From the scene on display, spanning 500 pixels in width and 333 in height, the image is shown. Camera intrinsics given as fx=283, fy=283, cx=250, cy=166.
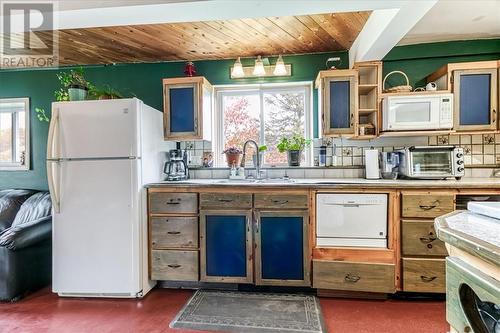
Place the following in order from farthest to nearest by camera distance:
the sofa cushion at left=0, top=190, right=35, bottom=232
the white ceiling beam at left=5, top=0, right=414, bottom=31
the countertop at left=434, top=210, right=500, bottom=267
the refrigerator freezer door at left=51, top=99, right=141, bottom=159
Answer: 1. the sofa cushion at left=0, top=190, right=35, bottom=232
2. the refrigerator freezer door at left=51, top=99, right=141, bottom=159
3. the white ceiling beam at left=5, top=0, right=414, bottom=31
4. the countertop at left=434, top=210, right=500, bottom=267

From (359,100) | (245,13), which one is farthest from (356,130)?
(245,13)

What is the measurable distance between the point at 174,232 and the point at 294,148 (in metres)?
1.51

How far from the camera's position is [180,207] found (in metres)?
2.55

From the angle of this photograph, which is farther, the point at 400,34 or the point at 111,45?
the point at 111,45

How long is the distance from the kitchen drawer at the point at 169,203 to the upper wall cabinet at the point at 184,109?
0.66m

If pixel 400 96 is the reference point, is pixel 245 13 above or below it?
above

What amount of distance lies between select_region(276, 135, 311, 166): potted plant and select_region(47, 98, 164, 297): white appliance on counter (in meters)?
1.49

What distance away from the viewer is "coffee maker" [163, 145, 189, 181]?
9.56 ft

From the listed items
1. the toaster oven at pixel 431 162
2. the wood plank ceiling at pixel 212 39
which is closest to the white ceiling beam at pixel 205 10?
the wood plank ceiling at pixel 212 39

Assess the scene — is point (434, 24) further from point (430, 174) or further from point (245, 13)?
point (245, 13)

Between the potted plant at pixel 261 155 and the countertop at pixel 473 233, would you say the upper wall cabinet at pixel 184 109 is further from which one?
the countertop at pixel 473 233

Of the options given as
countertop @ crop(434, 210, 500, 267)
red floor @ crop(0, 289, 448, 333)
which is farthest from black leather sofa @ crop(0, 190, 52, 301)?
countertop @ crop(434, 210, 500, 267)

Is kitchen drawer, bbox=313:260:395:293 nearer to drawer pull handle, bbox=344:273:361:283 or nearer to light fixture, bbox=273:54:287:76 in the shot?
drawer pull handle, bbox=344:273:361:283

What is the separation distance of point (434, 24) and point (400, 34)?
60 centimetres
